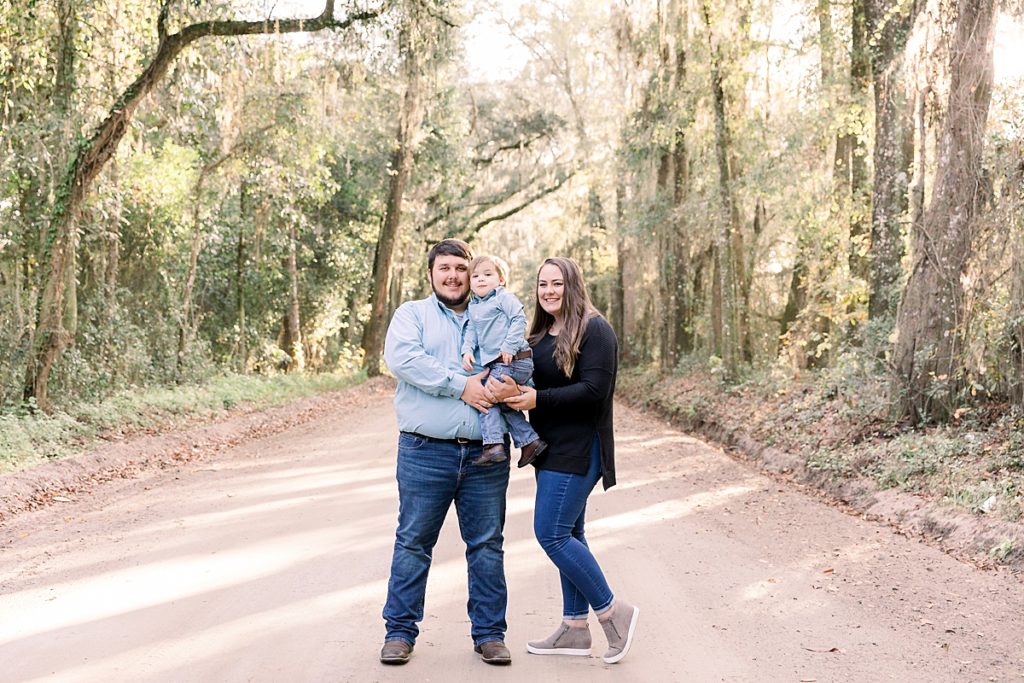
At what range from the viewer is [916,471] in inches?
396

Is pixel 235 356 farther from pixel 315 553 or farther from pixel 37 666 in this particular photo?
pixel 37 666

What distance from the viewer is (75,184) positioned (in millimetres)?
13102

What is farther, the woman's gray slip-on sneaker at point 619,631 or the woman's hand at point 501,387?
the woman's gray slip-on sneaker at point 619,631

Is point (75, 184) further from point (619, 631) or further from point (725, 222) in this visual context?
point (725, 222)

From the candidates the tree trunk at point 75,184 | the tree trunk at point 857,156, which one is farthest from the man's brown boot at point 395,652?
the tree trunk at point 857,156

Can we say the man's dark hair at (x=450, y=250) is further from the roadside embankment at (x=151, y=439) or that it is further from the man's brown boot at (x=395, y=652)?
the roadside embankment at (x=151, y=439)

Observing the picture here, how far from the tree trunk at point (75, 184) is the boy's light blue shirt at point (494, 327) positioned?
955cm

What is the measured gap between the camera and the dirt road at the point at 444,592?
192 inches

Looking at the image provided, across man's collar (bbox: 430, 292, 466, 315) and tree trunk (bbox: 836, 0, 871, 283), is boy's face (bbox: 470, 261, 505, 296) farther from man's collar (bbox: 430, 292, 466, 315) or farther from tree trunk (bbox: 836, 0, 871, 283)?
tree trunk (bbox: 836, 0, 871, 283)

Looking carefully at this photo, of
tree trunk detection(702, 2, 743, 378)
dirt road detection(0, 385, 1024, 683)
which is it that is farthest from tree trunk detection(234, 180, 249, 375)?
dirt road detection(0, 385, 1024, 683)

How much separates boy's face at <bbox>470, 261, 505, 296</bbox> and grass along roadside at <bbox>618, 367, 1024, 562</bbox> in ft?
15.5

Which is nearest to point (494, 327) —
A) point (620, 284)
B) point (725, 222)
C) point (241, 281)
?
point (725, 222)

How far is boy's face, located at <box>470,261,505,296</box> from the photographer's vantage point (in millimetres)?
4984

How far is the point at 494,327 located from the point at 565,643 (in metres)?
1.69
